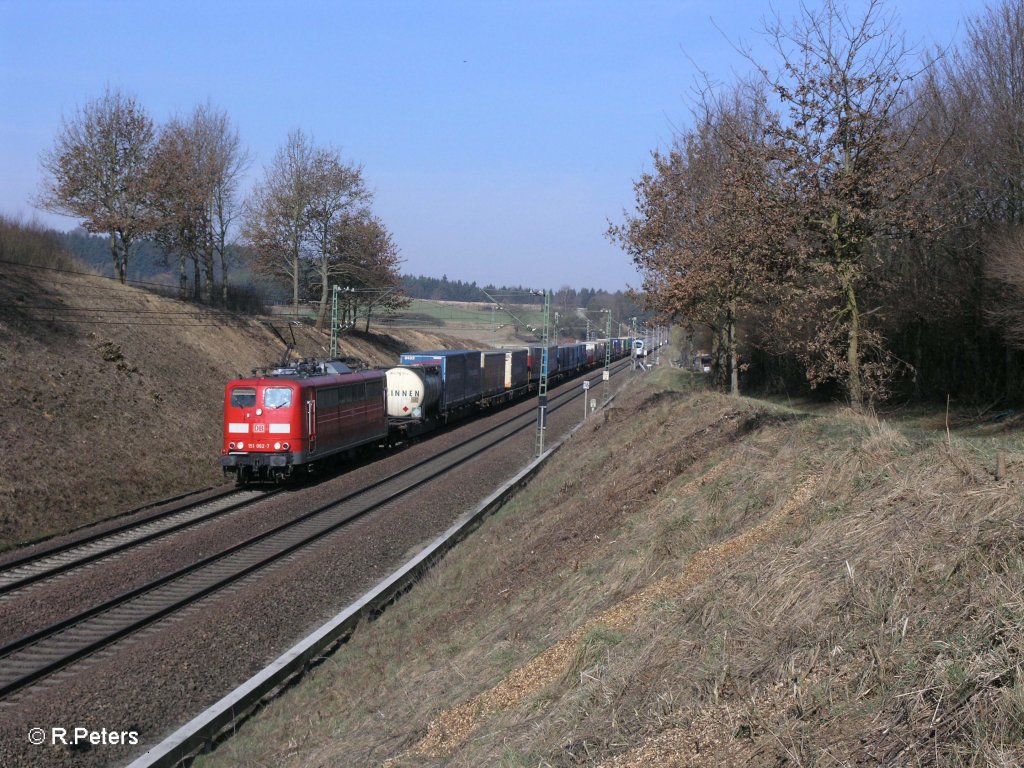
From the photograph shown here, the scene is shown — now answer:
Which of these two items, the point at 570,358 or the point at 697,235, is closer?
the point at 697,235

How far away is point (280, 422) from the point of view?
22484mm

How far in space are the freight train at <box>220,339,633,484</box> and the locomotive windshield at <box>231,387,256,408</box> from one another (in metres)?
0.03

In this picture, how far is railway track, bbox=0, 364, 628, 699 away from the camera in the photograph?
10.7 m

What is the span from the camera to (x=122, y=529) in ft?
58.9

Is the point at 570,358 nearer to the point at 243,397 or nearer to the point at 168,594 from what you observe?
the point at 243,397

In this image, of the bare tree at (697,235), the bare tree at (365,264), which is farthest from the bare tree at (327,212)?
the bare tree at (697,235)

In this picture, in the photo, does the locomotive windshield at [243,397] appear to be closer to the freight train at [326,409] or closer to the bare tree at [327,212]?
the freight train at [326,409]

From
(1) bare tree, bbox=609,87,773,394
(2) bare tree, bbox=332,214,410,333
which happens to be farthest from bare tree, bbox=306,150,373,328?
(1) bare tree, bbox=609,87,773,394

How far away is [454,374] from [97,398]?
15400 mm

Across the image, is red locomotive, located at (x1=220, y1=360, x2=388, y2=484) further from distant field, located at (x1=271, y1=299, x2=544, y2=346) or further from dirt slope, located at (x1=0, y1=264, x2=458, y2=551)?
distant field, located at (x1=271, y1=299, x2=544, y2=346)

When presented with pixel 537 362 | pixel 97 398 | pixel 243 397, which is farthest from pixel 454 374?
pixel 537 362

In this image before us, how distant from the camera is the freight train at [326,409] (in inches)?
890

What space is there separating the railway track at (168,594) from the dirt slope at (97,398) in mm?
4639

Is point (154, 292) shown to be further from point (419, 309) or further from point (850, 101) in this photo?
point (419, 309)
